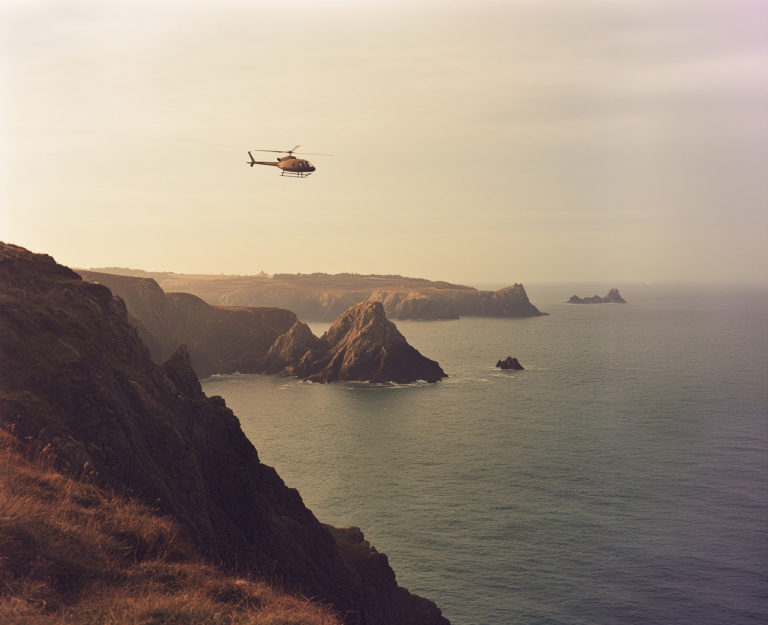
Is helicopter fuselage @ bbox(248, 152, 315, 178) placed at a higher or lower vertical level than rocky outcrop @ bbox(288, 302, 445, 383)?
higher

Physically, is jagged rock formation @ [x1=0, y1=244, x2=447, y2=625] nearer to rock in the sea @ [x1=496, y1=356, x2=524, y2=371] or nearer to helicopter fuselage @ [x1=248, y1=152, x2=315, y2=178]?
helicopter fuselage @ [x1=248, y1=152, x2=315, y2=178]

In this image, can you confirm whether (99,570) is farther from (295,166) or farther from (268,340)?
(268,340)

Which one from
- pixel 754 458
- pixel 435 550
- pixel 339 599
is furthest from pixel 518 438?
pixel 339 599

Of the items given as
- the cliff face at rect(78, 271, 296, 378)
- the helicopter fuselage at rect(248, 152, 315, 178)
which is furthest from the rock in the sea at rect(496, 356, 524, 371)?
the helicopter fuselage at rect(248, 152, 315, 178)

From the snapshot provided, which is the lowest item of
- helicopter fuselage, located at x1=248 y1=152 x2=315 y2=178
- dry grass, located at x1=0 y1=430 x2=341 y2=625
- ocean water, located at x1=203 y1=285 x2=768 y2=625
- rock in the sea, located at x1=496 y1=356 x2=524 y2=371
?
ocean water, located at x1=203 y1=285 x2=768 y2=625

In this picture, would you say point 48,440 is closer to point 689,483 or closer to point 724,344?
point 689,483

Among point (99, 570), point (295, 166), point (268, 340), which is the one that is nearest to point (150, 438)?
point (99, 570)

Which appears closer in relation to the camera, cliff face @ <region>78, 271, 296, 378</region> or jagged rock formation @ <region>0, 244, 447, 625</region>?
jagged rock formation @ <region>0, 244, 447, 625</region>

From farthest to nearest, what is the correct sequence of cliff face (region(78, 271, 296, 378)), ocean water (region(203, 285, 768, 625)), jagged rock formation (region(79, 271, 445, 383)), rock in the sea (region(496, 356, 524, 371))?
cliff face (region(78, 271, 296, 378))
rock in the sea (region(496, 356, 524, 371))
jagged rock formation (region(79, 271, 445, 383))
ocean water (region(203, 285, 768, 625))
